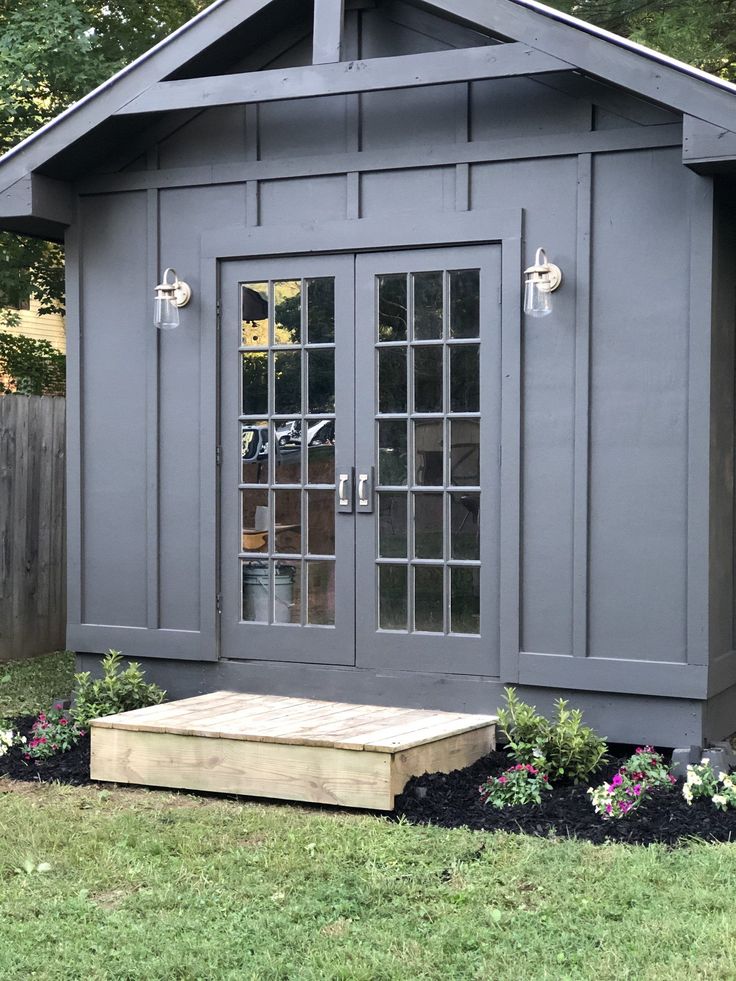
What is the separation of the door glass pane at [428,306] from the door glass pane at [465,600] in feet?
3.65

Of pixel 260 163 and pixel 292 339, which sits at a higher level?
pixel 260 163

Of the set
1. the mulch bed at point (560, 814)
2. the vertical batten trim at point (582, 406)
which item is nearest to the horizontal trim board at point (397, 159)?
the vertical batten trim at point (582, 406)

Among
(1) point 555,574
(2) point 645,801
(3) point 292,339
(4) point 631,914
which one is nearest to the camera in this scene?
(4) point 631,914

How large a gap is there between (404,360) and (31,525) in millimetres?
3845

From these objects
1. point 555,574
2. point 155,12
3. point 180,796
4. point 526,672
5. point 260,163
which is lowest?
point 180,796

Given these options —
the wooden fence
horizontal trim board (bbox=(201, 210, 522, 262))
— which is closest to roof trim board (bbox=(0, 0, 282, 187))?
horizontal trim board (bbox=(201, 210, 522, 262))

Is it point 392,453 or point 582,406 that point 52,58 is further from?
point 582,406

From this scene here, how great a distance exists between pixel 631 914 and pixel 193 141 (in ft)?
14.1

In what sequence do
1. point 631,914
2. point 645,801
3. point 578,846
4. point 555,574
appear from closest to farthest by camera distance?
1. point 631,914
2. point 578,846
3. point 645,801
4. point 555,574

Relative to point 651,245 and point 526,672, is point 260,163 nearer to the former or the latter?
point 651,245

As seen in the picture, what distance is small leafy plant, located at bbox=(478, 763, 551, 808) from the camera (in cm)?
473

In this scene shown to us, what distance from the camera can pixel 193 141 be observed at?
20.0ft

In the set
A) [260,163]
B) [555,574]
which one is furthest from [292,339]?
[555,574]

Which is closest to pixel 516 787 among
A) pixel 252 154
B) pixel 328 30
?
pixel 252 154
